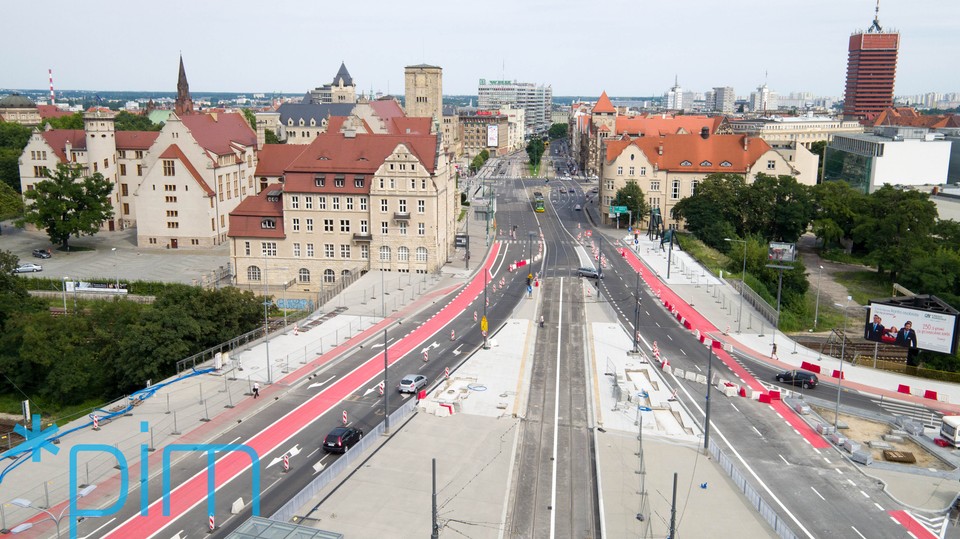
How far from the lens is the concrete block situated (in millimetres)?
43406

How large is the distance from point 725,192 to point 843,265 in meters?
18.0

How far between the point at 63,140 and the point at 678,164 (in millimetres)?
95369

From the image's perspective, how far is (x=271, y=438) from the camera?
45.1 m

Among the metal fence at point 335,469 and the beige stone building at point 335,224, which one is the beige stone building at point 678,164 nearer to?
the beige stone building at point 335,224

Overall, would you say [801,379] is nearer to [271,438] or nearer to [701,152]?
[271,438]

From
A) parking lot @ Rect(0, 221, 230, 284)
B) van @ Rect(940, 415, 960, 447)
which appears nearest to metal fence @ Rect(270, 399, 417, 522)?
van @ Rect(940, 415, 960, 447)

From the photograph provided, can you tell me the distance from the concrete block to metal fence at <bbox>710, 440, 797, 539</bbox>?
7470 mm

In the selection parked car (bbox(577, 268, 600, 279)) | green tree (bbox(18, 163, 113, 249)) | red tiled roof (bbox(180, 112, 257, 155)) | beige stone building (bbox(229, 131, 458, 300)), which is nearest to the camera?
beige stone building (bbox(229, 131, 458, 300))

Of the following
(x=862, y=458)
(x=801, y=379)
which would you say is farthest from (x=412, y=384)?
(x=801, y=379)

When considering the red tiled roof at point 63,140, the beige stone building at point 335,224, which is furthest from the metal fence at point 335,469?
the red tiled roof at point 63,140

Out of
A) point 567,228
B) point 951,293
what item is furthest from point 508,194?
point 951,293

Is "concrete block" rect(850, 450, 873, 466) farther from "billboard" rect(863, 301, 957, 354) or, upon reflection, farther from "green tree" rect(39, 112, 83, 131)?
"green tree" rect(39, 112, 83, 131)

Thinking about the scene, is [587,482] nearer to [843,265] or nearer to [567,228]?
[843,265]

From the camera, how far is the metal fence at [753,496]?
34.3m
